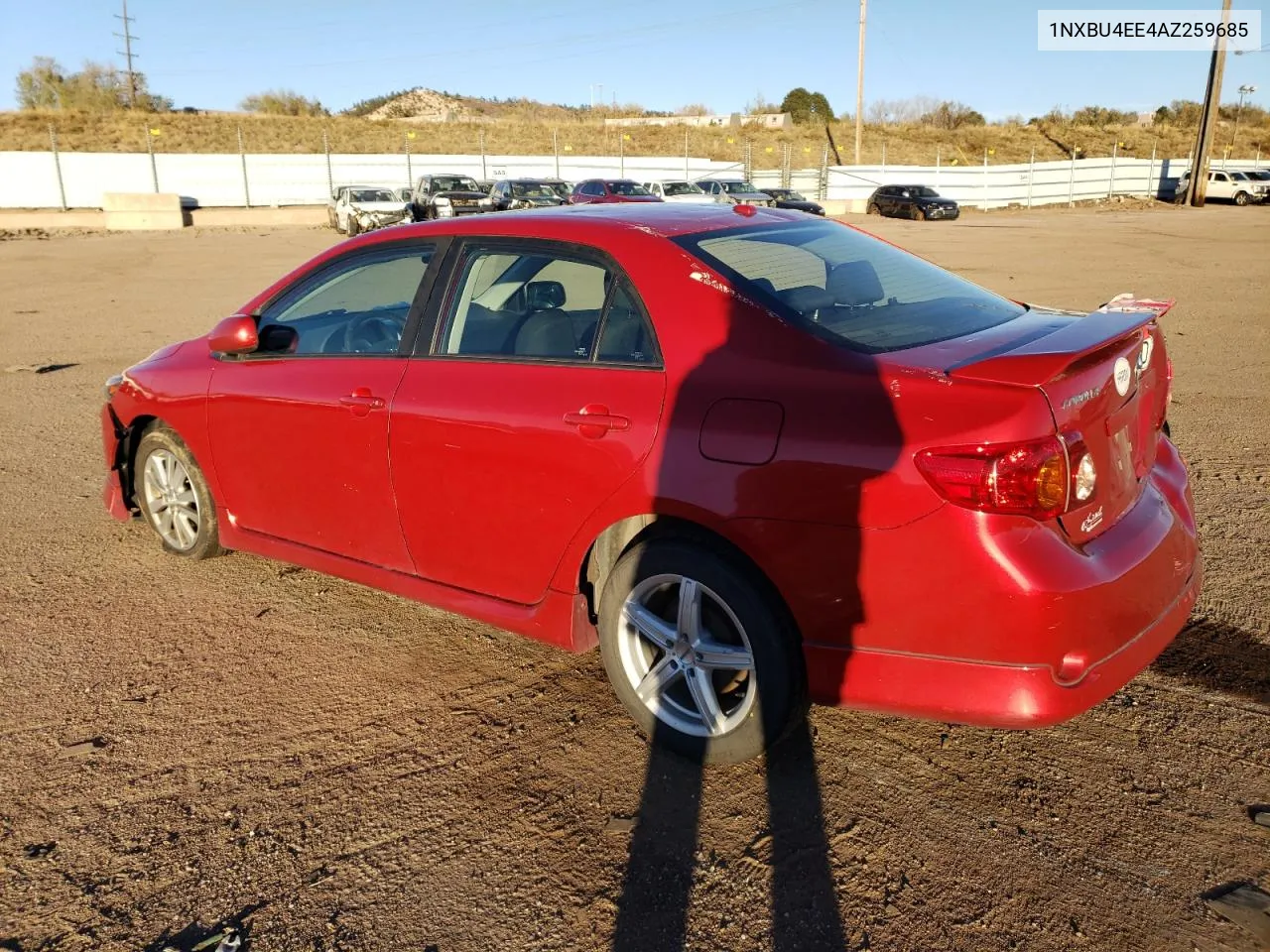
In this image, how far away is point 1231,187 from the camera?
45.2 metres

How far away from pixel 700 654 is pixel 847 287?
1.35 meters

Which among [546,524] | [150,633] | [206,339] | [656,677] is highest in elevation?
[206,339]

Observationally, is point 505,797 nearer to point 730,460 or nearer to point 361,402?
point 730,460

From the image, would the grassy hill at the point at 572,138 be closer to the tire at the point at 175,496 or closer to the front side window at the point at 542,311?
the tire at the point at 175,496

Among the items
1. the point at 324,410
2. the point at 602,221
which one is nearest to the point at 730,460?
the point at 602,221

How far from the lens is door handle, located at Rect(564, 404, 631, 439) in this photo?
121 inches

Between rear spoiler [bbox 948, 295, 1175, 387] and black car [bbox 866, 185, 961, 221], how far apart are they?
38.4 metres

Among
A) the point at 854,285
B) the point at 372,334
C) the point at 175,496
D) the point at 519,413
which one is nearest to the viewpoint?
the point at 519,413

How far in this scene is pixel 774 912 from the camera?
248cm

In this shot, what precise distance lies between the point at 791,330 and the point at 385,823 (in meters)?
1.86

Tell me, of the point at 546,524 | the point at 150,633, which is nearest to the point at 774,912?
the point at 546,524

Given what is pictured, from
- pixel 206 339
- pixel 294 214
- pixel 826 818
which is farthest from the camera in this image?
pixel 294 214

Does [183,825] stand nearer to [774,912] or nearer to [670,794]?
[670,794]

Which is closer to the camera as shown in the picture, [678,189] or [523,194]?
[523,194]
